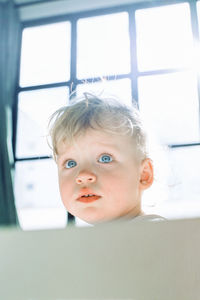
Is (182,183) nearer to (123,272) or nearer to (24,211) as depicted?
(24,211)

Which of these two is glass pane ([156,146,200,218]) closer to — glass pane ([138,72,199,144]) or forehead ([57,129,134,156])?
glass pane ([138,72,199,144])

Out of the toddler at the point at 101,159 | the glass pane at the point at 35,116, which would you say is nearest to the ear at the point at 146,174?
the toddler at the point at 101,159

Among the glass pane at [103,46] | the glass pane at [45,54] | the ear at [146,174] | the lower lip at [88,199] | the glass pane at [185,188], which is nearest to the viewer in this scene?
the lower lip at [88,199]

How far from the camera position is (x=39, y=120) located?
1.86 metres

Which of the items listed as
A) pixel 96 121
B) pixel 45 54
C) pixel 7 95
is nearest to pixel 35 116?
pixel 7 95

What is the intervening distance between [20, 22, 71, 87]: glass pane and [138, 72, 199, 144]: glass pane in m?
0.53

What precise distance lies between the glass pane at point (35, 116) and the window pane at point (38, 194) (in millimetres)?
78

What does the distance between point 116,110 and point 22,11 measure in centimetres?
166

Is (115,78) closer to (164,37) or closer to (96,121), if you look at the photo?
(164,37)

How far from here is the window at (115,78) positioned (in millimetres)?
1631

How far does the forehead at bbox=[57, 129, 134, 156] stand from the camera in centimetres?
66

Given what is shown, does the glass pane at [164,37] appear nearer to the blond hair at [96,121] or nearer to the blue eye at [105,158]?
the blond hair at [96,121]

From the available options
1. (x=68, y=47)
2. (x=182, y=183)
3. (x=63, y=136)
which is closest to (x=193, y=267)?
(x=63, y=136)

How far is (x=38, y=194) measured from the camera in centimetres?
180
